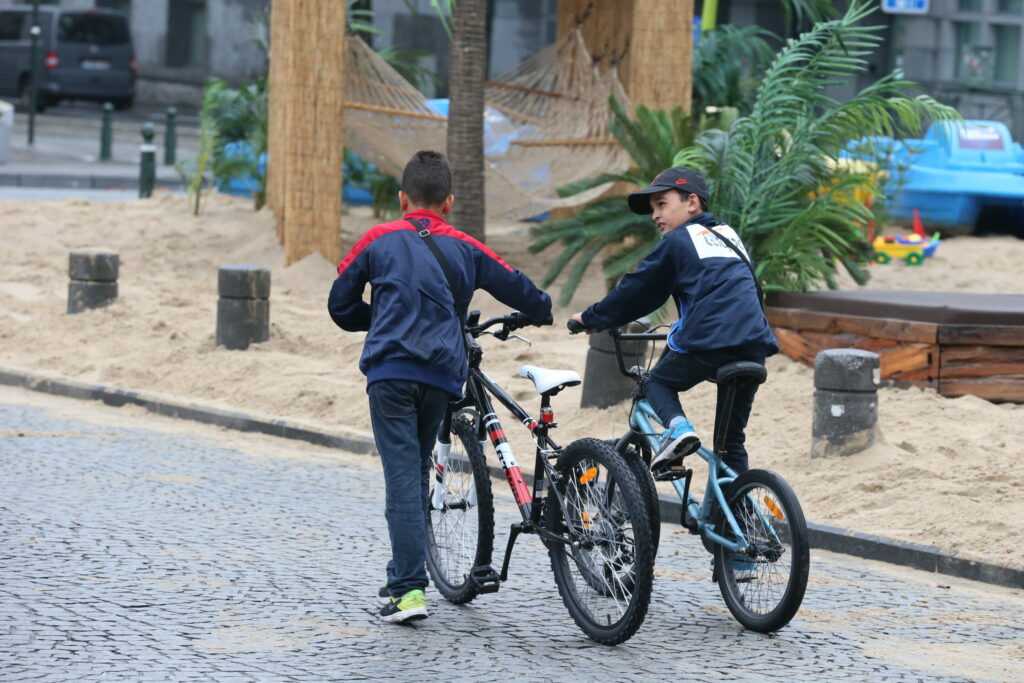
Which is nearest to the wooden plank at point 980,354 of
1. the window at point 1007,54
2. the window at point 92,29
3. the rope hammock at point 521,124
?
the rope hammock at point 521,124

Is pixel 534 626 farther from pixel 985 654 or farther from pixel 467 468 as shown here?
pixel 985 654

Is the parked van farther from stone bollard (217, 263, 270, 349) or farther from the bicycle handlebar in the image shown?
the bicycle handlebar

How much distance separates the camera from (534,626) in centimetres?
599

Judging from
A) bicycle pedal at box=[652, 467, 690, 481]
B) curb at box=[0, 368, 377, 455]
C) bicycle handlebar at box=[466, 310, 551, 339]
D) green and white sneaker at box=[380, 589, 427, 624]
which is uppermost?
bicycle handlebar at box=[466, 310, 551, 339]

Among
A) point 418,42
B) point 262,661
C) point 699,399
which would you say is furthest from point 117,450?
point 418,42

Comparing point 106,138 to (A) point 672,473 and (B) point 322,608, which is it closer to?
(B) point 322,608

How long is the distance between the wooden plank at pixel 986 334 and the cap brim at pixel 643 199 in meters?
3.77

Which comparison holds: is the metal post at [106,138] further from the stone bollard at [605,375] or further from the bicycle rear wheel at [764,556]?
the bicycle rear wheel at [764,556]

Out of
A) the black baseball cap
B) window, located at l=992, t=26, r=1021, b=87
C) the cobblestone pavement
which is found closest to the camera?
the cobblestone pavement

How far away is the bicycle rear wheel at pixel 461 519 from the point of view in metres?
6.05

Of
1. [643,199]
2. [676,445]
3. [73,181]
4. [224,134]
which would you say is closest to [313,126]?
[224,134]

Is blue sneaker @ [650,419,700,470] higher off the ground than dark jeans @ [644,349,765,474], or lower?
lower

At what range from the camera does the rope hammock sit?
1484cm

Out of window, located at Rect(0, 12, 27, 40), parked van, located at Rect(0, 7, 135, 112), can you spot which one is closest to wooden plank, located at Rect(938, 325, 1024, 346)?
parked van, located at Rect(0, 7, 135, 112)
